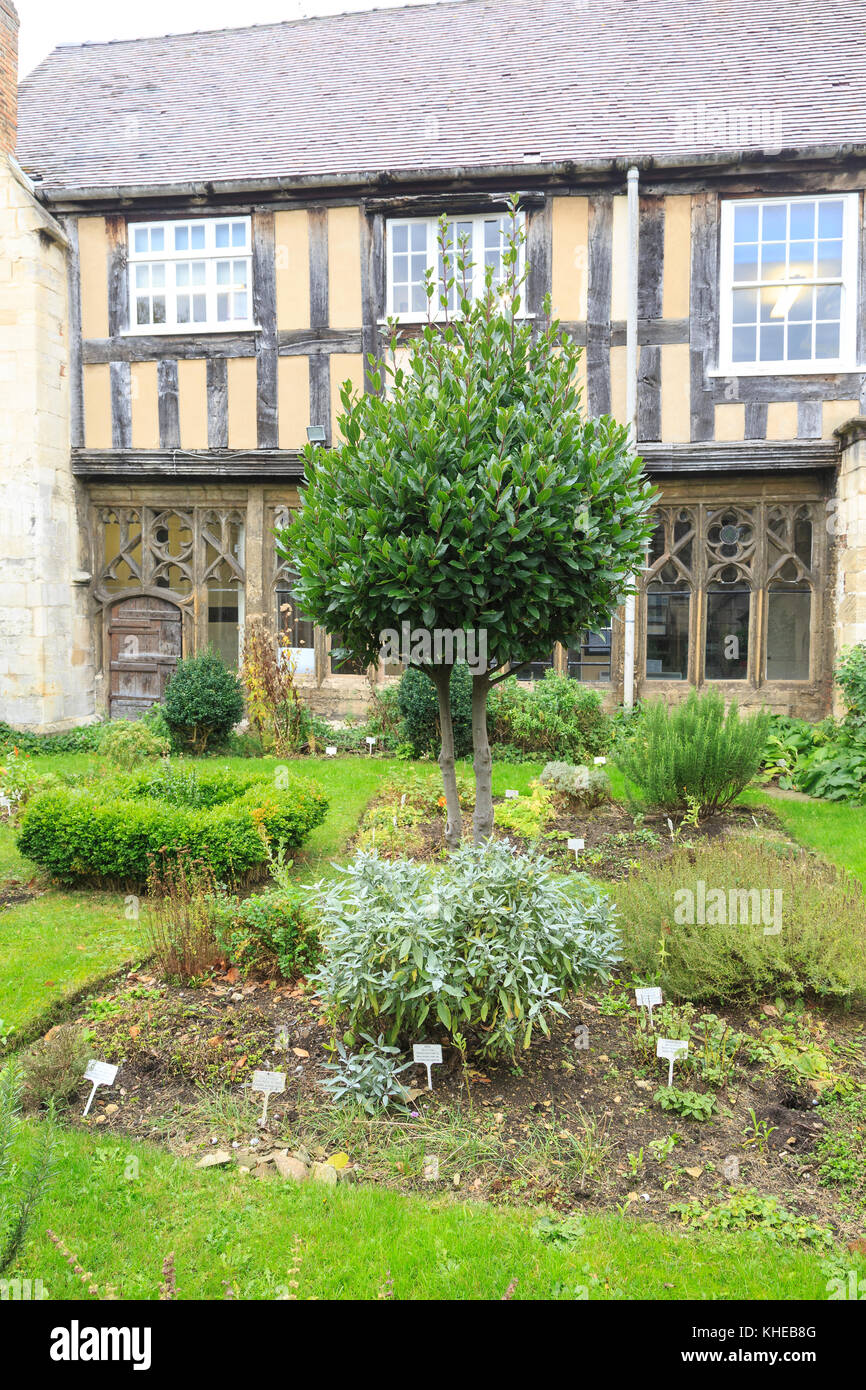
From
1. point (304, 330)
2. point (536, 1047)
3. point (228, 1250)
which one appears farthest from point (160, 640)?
point (228, 1250)

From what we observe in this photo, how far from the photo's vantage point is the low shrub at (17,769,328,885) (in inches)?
246

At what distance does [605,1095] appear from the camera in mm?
3904

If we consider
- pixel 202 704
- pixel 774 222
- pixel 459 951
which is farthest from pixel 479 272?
pixel 459 951

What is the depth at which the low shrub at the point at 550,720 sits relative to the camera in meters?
10.2

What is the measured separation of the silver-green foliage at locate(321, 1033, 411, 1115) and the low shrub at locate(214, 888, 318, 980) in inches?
37.5

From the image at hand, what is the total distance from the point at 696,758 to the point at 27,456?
895cm

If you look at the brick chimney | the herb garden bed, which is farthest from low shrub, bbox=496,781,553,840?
the brick chimney

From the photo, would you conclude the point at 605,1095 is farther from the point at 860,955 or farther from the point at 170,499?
the point at 170,499

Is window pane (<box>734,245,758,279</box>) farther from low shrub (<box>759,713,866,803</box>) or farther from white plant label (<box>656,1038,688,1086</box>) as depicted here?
white plant label (<box>656,1038,688,1086</box>)

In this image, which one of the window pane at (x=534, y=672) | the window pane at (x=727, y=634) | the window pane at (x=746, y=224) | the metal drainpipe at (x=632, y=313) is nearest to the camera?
the metal drainpipe at (x=632, y=313)

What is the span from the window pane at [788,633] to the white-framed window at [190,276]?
7.61 meters

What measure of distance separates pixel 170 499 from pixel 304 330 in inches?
114

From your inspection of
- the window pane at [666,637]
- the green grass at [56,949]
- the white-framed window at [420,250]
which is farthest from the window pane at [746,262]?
the green grass at [56,949]

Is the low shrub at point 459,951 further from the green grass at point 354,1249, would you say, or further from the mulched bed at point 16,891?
the mulched bed at point 16,891
